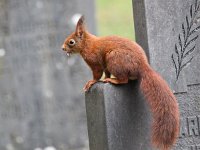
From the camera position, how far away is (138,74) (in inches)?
177

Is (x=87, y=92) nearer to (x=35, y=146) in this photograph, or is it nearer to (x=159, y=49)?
(x=159, y=49)

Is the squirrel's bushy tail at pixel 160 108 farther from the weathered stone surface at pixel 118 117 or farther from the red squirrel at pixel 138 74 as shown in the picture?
the weathered stone surface at pixel 118 117

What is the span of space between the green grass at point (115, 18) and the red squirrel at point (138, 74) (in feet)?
24.5

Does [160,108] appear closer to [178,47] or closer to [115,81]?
[115,81]

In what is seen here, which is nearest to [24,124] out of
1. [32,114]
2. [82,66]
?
[32,114]

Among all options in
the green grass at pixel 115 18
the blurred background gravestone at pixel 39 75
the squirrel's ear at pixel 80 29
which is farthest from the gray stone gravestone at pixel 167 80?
the green grass at pixel 115 18

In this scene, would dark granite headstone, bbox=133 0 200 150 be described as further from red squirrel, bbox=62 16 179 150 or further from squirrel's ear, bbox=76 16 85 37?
squirrel's ear, bbox=76 16 85 37

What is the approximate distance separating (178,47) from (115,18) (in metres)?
8.90

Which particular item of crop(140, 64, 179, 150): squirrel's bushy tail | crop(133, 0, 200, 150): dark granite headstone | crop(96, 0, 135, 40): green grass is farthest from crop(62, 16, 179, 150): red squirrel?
crop(96, 0, 135, 40): green grass

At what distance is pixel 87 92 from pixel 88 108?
0.30 ft

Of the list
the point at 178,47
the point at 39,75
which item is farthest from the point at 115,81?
the point at 39,75

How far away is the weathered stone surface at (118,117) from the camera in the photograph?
4.50 m

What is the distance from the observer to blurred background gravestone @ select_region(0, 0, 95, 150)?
854 centimetres

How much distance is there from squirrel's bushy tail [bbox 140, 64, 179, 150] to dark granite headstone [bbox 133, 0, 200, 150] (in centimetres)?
22
